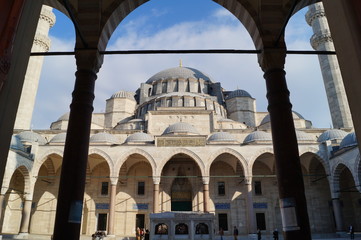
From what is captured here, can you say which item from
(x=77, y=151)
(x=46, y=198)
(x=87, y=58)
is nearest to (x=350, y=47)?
(x=77, y=151)

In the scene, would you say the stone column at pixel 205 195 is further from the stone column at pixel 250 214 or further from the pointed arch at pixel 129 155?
the pointed arch at pixel 129 155

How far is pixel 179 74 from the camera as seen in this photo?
99.1ft

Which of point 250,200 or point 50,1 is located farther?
point 250,200

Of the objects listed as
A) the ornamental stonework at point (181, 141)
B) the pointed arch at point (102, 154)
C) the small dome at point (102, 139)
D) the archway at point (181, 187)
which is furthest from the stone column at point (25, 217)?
the ornamental stonework at point (181, 141)

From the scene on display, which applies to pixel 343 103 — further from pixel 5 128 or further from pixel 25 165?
pixel 5 128

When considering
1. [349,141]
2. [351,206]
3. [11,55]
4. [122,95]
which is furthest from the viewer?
[122,95]

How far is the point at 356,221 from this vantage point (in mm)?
17531

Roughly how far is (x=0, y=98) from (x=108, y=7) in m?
3.03

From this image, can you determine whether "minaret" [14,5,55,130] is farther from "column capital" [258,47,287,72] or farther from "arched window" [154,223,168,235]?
"column capital" [258,47,287,72]

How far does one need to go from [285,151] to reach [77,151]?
8.79 ft

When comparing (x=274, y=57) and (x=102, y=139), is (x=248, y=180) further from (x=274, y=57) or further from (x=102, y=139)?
(x=274, y=57)

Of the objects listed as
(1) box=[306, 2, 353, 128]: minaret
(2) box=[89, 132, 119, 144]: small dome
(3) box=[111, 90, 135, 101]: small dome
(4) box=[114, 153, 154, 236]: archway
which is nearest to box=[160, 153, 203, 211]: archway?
(4) box=[114, 153, 154, 236]: archway

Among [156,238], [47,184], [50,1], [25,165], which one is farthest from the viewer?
[47,184]

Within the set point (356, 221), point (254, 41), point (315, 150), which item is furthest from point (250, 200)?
point (254, 41)
